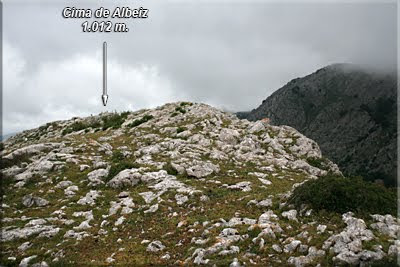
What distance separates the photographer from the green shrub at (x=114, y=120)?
154 ft

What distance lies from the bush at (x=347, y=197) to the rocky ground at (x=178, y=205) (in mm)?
738

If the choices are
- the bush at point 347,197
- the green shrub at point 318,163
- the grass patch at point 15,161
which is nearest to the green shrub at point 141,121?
the grass patch at point 15,161

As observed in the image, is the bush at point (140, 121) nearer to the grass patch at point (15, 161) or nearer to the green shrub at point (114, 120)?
the green shrub at point (114, 120)

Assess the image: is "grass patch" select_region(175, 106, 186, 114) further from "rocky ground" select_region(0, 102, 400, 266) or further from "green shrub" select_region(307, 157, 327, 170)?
"green shrub" select_region(307, 157, 327, 170)

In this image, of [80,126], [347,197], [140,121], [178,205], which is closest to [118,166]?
[178,205]

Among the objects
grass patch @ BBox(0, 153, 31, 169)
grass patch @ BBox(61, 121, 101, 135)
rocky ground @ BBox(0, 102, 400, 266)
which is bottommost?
rocky ground @ BBox(0, 102, 400, 266)

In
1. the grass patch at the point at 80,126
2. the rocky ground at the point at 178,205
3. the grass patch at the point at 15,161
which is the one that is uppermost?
the grass patch at the point at 80,126

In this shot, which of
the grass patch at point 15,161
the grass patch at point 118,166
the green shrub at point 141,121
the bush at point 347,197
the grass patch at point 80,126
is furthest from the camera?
the grass patch at point 80,126

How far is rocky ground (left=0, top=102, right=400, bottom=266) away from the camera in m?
14.6

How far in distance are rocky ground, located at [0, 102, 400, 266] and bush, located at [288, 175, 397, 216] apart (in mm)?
738

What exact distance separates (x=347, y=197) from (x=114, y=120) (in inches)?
1572

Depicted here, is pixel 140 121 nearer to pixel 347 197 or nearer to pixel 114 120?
pixel 114 120

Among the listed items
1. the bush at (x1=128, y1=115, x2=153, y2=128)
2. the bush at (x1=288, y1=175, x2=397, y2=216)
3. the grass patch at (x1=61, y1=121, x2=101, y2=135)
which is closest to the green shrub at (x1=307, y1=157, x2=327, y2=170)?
the bush at (x1=288, y1=175, x2=397, y2=216)

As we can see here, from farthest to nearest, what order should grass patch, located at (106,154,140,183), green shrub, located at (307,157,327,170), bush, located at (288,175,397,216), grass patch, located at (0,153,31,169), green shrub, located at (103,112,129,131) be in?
green shrub, located at (103,112,129,131) → green shrub, located at (307,157,327,170) → grass patch, located at (0,153,31,169) → grass patch, located at (106,154,140,183) → bush, located at (288,175,397,216)
